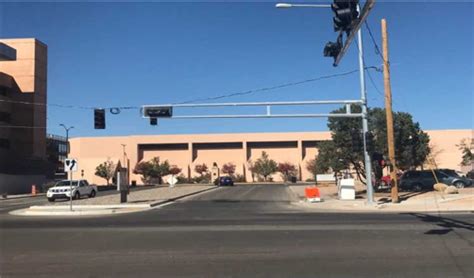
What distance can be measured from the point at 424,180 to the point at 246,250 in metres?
30.4

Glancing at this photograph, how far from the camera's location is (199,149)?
394 feet

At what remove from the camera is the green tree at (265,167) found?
356 feet

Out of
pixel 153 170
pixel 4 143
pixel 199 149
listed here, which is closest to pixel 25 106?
pixel 4 143

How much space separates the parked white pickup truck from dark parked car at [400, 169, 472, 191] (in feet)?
80.6

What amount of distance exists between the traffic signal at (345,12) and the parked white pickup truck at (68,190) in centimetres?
3100

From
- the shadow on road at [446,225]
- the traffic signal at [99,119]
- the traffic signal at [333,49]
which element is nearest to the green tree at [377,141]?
the traffic signal at [99,119]

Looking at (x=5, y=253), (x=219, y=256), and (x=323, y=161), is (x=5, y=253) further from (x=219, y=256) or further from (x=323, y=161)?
(x=323, y=161)

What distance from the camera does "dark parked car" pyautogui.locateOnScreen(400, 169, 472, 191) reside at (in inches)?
1529

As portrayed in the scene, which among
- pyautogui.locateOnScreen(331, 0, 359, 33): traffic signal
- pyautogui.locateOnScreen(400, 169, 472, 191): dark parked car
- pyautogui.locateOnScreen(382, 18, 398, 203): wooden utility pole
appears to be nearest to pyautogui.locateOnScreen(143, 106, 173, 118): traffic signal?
pyautogui.locateOnScreen(382, 18, 398, 203): wooden utility pole

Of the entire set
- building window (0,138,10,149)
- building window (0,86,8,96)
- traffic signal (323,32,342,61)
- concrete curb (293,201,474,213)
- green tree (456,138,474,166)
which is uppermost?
building window (0,86,8,96)

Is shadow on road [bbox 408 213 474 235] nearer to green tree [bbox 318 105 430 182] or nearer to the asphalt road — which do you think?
the asphalt road

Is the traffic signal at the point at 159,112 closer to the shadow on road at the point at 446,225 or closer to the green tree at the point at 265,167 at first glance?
the shadow on road at the point at 446,225

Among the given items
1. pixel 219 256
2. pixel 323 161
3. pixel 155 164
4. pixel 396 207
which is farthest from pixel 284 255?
pixel 155 164

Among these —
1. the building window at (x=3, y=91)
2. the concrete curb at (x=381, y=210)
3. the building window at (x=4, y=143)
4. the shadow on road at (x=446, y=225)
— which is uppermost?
the building window at (x=3, y=91)
